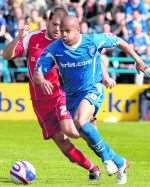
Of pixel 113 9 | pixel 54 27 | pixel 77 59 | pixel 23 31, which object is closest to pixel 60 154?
pixel 54 27

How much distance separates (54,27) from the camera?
10164 millimetres

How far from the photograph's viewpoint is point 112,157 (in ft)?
32.0

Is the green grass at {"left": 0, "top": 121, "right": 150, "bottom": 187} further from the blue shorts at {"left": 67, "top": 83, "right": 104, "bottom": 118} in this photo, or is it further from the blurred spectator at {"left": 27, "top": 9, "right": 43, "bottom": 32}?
the blurred spectator at {"left": 27, "top": 9, "right": 43, "bottom": 32}

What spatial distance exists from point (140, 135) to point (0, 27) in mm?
5256

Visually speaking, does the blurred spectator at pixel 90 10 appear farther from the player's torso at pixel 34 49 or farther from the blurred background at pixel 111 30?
the player's torso at pixel 34 49

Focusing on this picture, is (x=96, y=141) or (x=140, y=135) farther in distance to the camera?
(x=140, y=135)

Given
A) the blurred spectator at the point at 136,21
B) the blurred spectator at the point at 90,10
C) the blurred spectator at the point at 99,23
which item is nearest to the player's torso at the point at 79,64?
the blurred spectator at the point at 136,21

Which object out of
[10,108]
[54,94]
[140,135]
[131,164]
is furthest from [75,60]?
[10,108]

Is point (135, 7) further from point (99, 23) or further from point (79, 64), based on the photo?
point (79, 64)

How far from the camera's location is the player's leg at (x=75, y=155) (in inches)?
401

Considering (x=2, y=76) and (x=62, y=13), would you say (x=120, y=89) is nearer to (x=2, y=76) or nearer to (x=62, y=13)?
(x=2, y=76)

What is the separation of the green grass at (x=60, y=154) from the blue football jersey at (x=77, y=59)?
124cm

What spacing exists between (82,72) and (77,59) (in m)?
0.19

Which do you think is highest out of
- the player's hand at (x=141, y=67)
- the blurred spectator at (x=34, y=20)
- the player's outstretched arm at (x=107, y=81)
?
the player's hand at (x=141, y=67)
